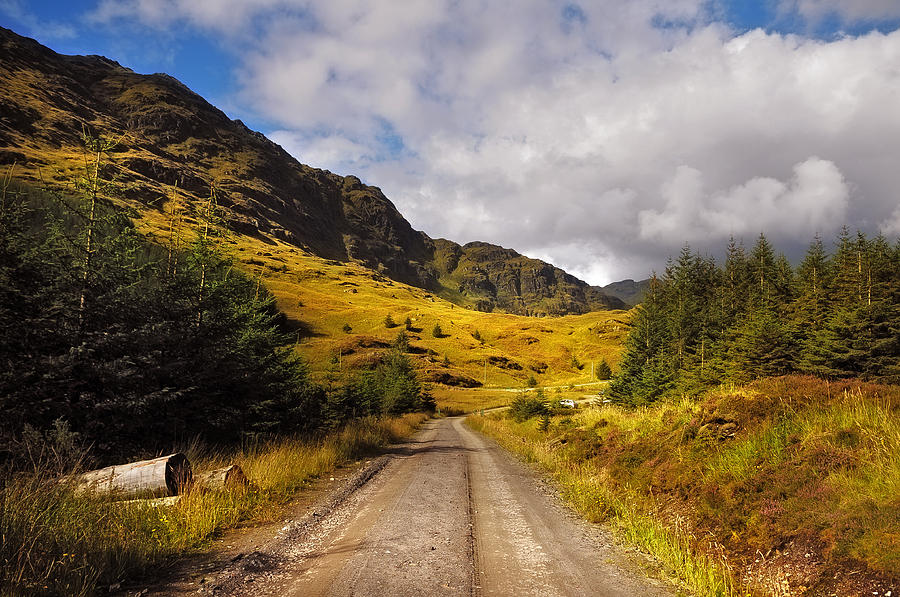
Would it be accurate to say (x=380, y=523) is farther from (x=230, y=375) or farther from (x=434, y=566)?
(x=230, y=375)

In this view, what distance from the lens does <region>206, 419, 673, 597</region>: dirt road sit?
4820 millimetres

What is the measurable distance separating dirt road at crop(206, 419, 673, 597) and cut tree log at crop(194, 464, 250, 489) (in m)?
1.74

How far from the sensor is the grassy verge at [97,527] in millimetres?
4180

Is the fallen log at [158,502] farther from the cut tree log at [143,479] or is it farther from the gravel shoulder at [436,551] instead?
the gravel shoulder at [436,551]

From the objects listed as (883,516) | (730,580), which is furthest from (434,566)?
(883,516)

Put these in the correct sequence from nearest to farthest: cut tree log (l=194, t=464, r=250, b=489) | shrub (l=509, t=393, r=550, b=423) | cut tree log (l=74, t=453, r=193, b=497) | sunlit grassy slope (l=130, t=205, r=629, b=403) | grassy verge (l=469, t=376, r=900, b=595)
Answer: grassy verge (l=469, t=376, r=900, b=595)
cut tree log (l=74, t=453, r=193, b=497)
cut tree log (l=194, t=464, r=250, b=489)
shrub (l=509, t=393, r=550, b=423)
sunlit grassy slope (l=130, t=205, r=629, b=403)

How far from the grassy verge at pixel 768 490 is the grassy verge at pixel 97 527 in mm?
6557

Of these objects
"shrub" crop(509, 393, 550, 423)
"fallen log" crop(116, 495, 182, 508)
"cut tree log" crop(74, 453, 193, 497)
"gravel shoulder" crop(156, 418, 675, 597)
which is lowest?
"shrub" crop(509, 393, 550, 423)

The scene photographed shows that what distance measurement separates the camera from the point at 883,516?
4410mm

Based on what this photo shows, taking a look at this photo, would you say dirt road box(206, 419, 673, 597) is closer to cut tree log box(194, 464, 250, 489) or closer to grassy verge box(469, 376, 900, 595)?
grassy verge box(469, 376, 900, 595)

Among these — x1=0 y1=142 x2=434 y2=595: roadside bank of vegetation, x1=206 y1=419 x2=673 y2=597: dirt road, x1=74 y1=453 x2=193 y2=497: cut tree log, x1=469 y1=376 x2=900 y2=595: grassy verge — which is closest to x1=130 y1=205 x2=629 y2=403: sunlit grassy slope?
x1=0 y1=142 x2=434 y2=595: roadside bank of vegetation

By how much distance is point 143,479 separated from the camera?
7406 mm

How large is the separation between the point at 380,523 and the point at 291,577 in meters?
2.32

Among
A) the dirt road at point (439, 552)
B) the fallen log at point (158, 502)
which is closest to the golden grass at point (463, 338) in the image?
the fallen log at point (158, 502)
